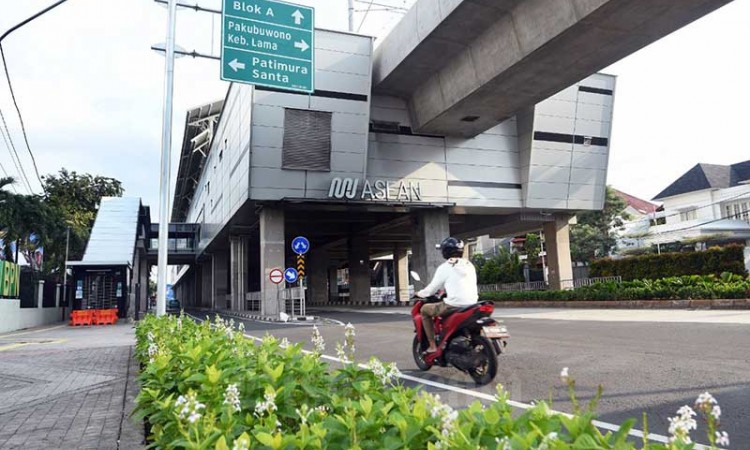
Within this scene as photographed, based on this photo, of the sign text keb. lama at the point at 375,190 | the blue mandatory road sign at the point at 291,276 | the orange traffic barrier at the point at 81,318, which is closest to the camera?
the blue mandatory road sign at the point at 291,276

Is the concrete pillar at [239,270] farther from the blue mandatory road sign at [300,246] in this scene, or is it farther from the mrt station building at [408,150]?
the blue mandatory road sign at [300,246]

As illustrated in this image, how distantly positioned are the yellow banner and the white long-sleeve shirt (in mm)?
21584

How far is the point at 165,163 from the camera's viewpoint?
12.4 metres

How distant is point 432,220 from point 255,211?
344 inches

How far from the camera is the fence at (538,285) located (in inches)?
1030

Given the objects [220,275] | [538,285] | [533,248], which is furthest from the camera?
[220,275]

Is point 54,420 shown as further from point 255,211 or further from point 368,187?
point 255,211

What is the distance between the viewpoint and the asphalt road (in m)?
4.60

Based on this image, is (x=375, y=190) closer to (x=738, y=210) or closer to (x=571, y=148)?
(x=571, y=148)

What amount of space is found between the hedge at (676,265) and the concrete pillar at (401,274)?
736 inches

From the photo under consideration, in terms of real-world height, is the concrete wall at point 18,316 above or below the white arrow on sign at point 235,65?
below

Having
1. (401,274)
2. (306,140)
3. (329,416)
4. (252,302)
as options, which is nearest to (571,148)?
(306,140)

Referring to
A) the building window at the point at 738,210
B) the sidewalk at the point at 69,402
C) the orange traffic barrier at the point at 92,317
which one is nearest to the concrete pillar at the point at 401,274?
the orange traffic barrier at the point at 92,317

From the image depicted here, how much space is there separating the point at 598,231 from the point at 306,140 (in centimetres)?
2864
